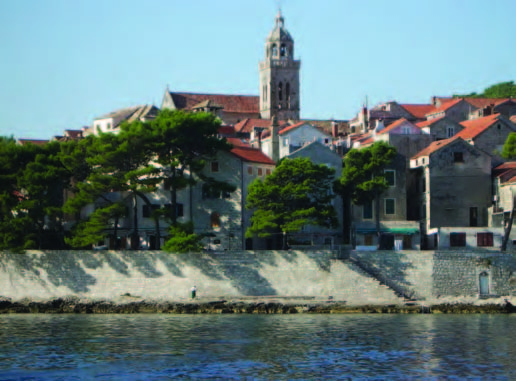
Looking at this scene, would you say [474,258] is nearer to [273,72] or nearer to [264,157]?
[264,157]

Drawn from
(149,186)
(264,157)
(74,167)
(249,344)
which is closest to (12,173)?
(74,167)

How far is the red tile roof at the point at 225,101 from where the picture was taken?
119188 mm

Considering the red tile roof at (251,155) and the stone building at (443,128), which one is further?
the stone building at (443,128)

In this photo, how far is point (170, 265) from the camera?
210 feet

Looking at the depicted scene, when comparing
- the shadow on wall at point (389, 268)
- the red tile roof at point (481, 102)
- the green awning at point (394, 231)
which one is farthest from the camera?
the red tile roof at point (481, 102)

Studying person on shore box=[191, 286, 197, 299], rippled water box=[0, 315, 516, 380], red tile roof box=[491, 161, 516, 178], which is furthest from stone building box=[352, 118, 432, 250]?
rippled water box=[0, 315, 516, 380]

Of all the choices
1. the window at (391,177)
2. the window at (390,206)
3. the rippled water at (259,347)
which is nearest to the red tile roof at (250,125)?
the window at (391,177)

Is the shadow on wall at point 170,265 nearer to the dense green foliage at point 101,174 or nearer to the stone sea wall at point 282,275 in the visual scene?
the stone sea wall at point 282,275

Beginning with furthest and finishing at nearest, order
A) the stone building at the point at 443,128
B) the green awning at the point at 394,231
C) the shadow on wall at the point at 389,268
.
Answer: the stone building at the point at 443,128 → the green awning at the point at 394,231 → the shadow on wall at the point at 389,268

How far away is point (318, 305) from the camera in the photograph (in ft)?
202

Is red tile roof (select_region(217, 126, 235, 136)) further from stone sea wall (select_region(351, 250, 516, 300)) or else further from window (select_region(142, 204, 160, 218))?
stone sea wall (select_region(351, 250, 516, 300))

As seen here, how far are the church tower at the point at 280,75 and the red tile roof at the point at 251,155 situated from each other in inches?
2171

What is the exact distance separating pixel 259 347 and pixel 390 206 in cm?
2905

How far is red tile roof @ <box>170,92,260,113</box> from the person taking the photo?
391 feet
